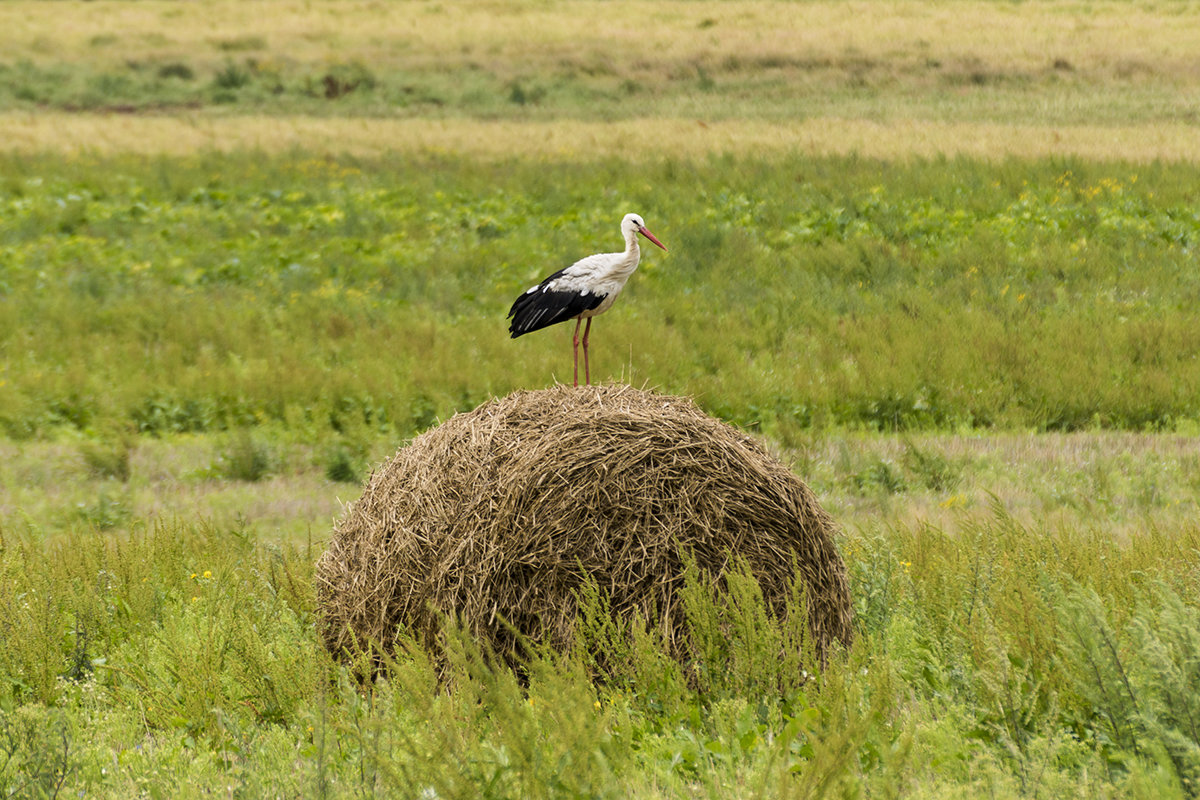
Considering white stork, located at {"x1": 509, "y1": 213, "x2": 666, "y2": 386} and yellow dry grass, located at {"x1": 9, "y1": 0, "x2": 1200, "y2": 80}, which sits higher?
yellow dry grass, located at {"x1": 9, "y1": 0, "x2": 1200, "y2": 80}

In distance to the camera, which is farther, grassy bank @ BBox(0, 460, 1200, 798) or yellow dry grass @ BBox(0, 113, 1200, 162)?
yellow dry grass @ BBox(0, 113, 1200, 162)

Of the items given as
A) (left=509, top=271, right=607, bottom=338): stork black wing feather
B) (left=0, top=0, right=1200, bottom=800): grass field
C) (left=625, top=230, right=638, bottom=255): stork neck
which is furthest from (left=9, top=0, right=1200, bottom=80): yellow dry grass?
(left=509, top=271, right=607, bottom=338): stork black wing feather

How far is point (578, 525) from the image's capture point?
4.77 metres

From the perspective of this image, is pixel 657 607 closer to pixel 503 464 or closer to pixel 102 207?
pixel 503 464

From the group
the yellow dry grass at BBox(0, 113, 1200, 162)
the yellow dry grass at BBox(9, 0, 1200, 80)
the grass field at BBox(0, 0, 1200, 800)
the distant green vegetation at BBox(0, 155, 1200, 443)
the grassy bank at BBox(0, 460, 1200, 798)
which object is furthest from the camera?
the yellow dry grass at BBox(9, 0, 1200, 80)

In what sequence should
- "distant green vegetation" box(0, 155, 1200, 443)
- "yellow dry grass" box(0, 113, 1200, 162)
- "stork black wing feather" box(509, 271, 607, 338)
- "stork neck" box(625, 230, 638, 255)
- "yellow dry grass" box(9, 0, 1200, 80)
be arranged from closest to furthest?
"stork neck" box(625, 230, 638, 255) < "stork black wing feather" box(509, 271, 607, 338) < "distant green vegetation" box(0, 155, 1200, 443) < "yellow dry grass" box(0, 113, 1200, 162) < "yellow dry grass" box(9, 0, 1200, 80)

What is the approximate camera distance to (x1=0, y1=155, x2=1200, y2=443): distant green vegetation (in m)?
11.9

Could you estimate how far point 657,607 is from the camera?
4.86m

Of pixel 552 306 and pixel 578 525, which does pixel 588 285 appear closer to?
pixel 552 306

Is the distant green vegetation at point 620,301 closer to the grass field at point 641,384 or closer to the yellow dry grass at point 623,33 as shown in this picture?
the grass field at point 641,384

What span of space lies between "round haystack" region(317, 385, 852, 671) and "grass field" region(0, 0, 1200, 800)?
0.92 feet

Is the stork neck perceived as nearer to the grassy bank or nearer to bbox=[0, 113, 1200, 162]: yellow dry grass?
the grassy bank

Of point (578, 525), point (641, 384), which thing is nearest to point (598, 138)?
point (641, 384)

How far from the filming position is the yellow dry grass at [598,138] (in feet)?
81.2
